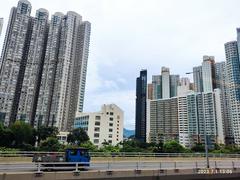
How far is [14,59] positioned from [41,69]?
15.0 metres

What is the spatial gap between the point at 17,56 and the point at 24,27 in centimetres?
1821

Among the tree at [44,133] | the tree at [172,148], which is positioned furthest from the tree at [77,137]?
the tree at [172,148]

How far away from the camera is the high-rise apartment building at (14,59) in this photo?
120m

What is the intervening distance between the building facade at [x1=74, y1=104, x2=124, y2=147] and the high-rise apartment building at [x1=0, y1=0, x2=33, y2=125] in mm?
35948

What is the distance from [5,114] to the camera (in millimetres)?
118938

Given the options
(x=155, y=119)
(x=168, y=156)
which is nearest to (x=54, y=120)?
(x=155, y=119)

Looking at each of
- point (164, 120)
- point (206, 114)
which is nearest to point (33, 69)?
point (164, 120)

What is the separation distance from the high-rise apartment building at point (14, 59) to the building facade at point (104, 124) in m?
35.9

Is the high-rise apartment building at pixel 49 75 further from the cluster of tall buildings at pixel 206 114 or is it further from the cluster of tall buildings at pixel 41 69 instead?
the cluster of tall buildings at pixel 206 114

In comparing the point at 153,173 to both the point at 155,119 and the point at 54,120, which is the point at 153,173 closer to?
the point at 54,120

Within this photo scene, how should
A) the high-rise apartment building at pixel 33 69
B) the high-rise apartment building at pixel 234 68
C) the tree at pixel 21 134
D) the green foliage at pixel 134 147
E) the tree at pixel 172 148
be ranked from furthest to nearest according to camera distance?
the high-rise apartment building at pixel 33 69
the high-rise apartment building at pixel 234 68
the tree at pixel 21 134
the tree at pixel 172 148
the green foliage at pixel 134 147

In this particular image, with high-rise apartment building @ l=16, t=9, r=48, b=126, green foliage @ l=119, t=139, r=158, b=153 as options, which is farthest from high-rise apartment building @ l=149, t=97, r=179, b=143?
high-rise apartment building @ l=16, t=9, r=48, b=126

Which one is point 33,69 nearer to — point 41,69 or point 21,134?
point 41,69

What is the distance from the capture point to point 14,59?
126 m
